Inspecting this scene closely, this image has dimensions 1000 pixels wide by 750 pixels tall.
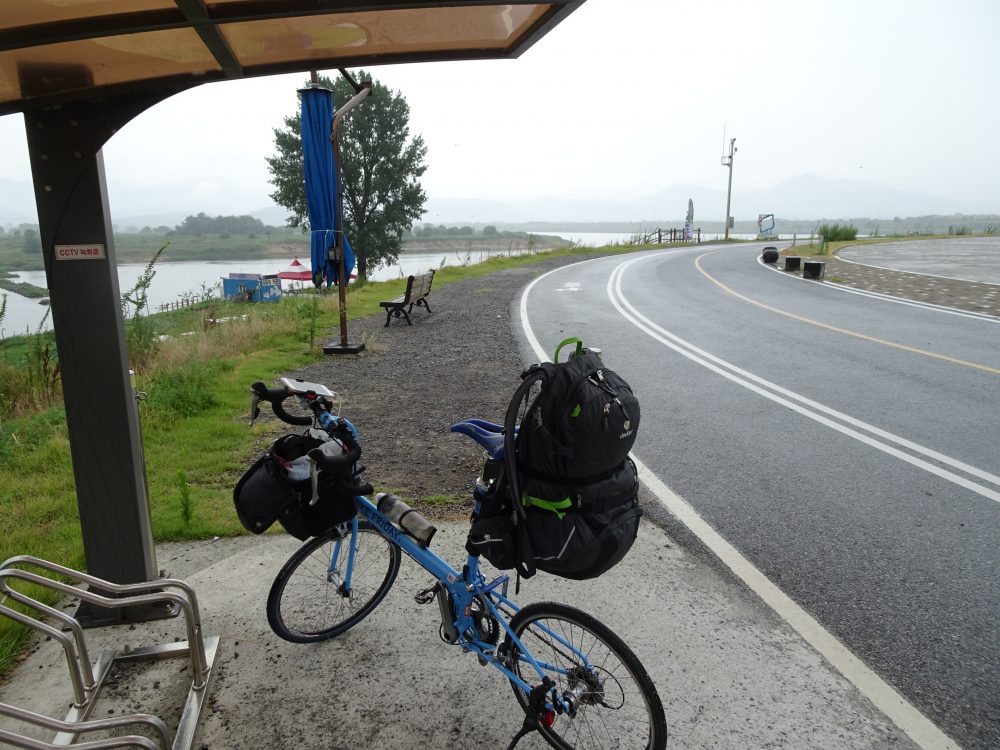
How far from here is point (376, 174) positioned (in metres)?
45.3

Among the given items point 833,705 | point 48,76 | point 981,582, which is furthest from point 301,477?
point 981,582

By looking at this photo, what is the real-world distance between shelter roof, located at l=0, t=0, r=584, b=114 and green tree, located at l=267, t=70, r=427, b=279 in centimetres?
4097

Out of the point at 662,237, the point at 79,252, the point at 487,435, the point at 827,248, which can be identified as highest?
the point at 662,237

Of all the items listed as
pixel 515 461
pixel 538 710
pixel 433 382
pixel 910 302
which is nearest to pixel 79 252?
pixel 515 461

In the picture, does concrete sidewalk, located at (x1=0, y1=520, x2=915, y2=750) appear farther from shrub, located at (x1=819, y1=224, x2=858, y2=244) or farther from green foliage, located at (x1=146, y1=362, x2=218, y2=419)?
shrub, located at (x1=819, y1=224, x2=858, y2=244)

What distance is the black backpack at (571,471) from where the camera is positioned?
7.61 feet

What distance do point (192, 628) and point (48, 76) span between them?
2.51m

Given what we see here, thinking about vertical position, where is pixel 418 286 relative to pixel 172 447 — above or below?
above

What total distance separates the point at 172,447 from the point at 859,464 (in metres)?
6.17

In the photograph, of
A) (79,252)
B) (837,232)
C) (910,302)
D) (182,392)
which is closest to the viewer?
(79,252)

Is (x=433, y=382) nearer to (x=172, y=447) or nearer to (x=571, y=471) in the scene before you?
(x=172, y=447)

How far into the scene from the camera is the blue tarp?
9328 millimetres

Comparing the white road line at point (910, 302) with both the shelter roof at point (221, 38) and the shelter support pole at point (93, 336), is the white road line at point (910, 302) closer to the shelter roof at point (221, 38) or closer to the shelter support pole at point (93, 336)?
the shelter roof at point (221, 38)

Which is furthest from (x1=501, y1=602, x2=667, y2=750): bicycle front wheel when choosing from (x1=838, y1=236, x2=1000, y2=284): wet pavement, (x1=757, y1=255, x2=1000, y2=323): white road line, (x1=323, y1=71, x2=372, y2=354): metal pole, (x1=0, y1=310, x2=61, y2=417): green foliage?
(x1=838, y1=236, x2=1000, y2=284): wet pavement
